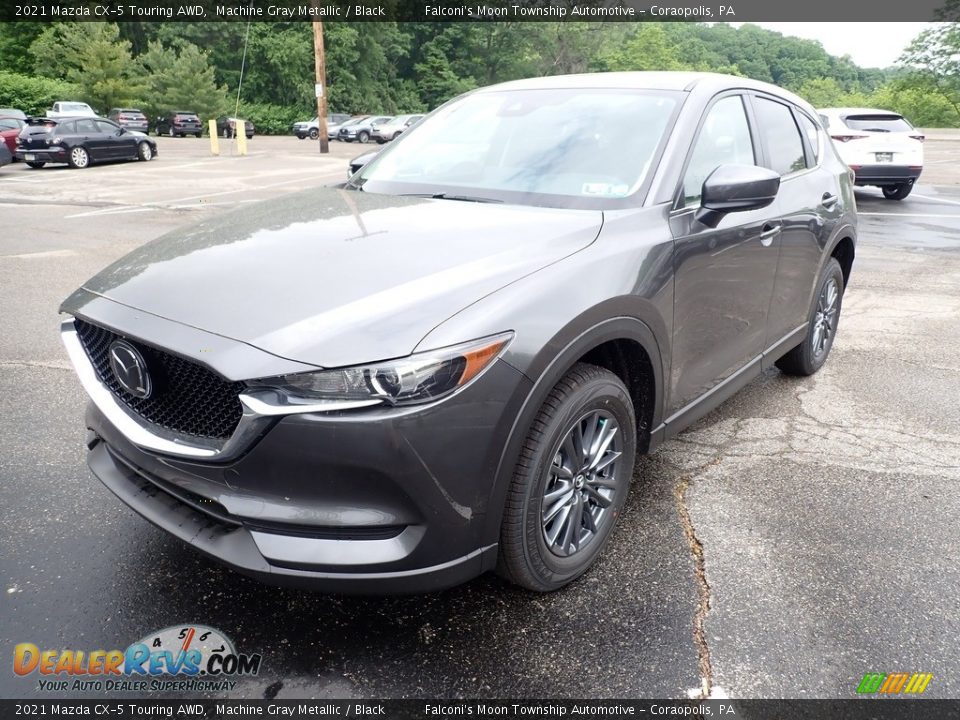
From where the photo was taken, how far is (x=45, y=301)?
6.25 m

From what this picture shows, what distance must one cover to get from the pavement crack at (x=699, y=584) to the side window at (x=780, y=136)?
1602mm

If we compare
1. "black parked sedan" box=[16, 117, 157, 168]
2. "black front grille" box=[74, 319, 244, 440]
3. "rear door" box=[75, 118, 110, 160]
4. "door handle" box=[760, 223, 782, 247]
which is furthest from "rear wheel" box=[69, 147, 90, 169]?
"door handle" box=[760, 223, 782, 247]

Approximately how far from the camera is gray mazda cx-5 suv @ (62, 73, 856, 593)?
191cm

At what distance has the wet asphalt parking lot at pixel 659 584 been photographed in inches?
86.6

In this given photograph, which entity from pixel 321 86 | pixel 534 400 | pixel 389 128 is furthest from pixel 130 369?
pixel 389 128

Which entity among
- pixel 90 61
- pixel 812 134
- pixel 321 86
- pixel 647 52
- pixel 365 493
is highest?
pixel 647 52

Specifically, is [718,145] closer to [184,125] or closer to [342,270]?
[342,270]

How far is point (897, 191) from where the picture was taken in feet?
46.3

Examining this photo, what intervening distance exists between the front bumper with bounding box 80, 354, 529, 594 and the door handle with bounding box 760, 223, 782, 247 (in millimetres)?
1836

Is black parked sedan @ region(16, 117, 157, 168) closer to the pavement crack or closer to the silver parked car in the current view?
the silver parked car

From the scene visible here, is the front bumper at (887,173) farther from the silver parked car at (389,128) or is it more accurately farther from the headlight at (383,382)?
the silver parked car at (389,128)

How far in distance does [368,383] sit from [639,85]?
7.13ft

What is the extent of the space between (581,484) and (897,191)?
14.4 m

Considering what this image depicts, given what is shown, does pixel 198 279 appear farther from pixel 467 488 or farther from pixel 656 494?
pixel 656 494
